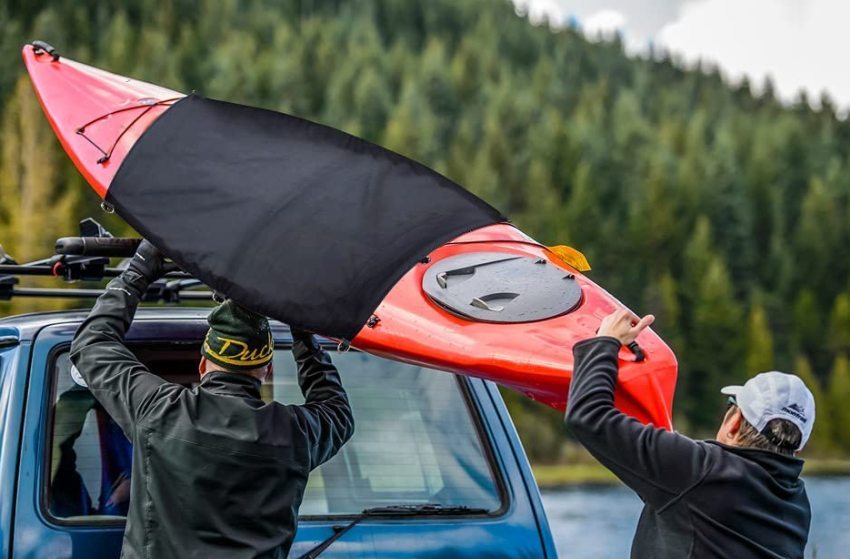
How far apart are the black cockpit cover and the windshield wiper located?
53cm

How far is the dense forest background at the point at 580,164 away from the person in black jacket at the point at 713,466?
61.1m

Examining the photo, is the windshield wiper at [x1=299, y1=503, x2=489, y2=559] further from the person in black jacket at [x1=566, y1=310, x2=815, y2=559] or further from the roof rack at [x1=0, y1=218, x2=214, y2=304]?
the roof rack at [x1=0, y1=218, x2=214, y2=304]

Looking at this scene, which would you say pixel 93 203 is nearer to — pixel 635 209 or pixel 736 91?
pixel 635 209

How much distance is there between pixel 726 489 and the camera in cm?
303

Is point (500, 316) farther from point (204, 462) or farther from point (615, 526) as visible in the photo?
point (615, 526)

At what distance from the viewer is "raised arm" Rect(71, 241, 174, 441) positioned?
3201 mm

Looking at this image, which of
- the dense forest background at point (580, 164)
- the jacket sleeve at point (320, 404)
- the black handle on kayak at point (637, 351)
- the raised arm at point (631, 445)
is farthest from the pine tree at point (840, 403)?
the raised arm at point (631, 445)

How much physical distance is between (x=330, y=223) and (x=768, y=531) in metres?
1.62

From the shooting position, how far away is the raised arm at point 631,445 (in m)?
3.01

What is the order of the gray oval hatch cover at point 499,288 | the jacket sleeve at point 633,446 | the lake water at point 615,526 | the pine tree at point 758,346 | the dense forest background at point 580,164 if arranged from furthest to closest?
the pine tree at point 758,346 → the dense forest background at point 580,164 → the lake water at point 615,526 → the gray oval hatch cover at point 499,288 → the jacket sleeve at point 633,446

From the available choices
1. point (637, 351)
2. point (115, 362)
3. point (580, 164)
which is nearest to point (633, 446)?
point (637, 351)

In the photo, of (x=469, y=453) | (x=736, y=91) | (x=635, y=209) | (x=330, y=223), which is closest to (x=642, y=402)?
(x=469, y=453)

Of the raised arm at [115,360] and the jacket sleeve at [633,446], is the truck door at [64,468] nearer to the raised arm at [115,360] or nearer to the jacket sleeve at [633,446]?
the raised arm at [115,360]

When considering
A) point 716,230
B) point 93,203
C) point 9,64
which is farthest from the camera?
point 716,230
